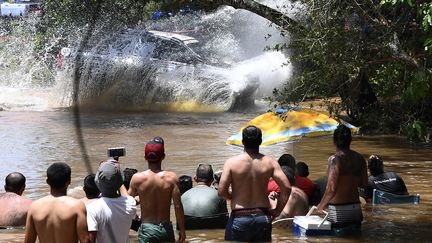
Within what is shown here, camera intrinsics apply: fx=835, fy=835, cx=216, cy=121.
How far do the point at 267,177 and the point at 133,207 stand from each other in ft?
4.81

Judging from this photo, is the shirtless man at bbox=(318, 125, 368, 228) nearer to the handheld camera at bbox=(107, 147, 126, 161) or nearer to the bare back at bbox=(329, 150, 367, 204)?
the bare back at bbox=(329, 150, 367, 204)

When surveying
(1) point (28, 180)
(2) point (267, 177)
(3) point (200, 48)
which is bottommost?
(1) point (28, 180)

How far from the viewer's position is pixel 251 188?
22.9 feet

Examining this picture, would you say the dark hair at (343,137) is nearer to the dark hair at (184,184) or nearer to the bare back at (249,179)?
the bare back at (249,179)

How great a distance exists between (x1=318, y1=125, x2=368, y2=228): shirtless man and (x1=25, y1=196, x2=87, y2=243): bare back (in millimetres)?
3233

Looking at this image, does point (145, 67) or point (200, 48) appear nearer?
point (145, 67)

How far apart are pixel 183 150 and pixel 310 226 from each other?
797 centimetres

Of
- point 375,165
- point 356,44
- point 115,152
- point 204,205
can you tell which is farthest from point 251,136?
point 375,165

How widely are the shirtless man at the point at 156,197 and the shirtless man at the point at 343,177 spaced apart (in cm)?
175

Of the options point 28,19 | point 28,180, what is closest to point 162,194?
point 28,180

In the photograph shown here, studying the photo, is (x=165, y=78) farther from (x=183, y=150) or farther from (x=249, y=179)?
(x=249, y=179)

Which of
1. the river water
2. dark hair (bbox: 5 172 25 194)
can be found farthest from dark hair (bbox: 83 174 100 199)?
dark hair (bbox: 5 172 25 194)

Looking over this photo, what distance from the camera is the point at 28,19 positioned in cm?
3756

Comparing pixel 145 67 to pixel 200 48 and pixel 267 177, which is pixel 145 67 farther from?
pixel 267 177
